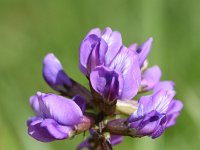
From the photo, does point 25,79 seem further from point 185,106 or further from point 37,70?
point 185,106

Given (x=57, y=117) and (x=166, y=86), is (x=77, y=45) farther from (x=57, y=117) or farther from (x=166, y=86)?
(x=57, y=117)

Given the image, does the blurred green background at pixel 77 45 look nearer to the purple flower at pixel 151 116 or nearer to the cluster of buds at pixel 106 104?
the cluster of buds at pixel 106 104

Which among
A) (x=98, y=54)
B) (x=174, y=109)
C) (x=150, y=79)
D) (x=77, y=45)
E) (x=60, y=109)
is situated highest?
(x=98, y=54)

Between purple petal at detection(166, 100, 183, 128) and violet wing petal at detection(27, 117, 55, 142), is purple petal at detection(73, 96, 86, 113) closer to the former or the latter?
violet wing petal at detection(27, 117, 55, 142)

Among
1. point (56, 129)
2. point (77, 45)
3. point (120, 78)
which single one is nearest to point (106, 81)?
point (120, 78)

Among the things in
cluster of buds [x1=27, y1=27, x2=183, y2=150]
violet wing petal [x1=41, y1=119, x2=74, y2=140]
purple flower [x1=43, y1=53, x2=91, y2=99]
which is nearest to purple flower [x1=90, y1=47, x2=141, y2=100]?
cluster of buds [x1=27, y1=27, x2=183, y2=150]

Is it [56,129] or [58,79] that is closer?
[56,129]

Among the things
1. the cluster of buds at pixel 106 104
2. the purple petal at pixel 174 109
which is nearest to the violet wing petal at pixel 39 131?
the cluster of buds at pixel 106 104
